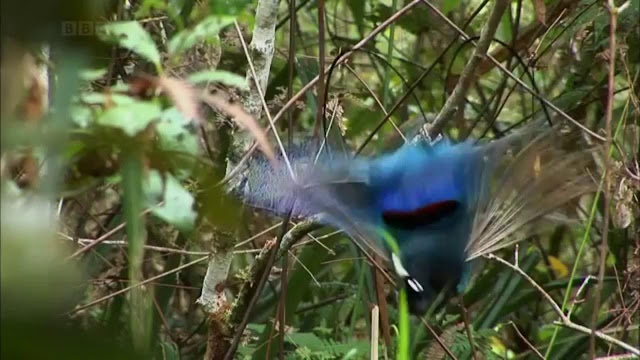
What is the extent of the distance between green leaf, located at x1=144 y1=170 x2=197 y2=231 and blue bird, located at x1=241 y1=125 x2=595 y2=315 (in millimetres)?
340

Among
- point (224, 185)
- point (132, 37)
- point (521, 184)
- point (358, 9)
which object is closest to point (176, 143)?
point (132, 37)

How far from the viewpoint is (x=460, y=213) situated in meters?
0.89

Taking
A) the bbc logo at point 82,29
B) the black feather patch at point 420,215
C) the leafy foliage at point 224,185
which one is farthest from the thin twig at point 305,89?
the bbc logo at point 82,29

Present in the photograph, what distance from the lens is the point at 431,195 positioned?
34.6 inches

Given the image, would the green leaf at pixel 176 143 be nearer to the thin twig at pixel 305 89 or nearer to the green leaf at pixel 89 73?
the green leaf at pixel 89 73

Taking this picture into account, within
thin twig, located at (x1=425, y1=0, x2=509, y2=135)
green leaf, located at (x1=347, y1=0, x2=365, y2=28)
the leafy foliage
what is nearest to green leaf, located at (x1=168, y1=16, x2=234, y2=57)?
the leafy foliage

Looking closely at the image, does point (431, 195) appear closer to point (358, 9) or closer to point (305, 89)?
point (305, 89)

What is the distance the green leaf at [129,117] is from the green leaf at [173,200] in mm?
35

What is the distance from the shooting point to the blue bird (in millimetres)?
875

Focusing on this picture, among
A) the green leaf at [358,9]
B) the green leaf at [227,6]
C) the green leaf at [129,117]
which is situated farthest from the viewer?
the green leaf at [358,9]

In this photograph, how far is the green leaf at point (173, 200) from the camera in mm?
520

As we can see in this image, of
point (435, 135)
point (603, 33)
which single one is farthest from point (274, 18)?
point (603, 33)

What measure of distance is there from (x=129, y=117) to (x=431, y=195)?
454 mm

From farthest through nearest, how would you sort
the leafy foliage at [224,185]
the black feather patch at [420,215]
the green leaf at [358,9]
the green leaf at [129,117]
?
the green leaf at [358,9] < the black feather patch at [420,215] < the green leaf at [129,117] < the leafy foliage at [224,185]
